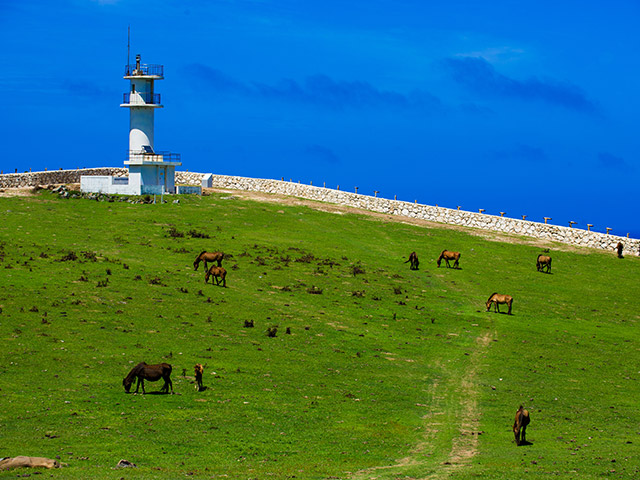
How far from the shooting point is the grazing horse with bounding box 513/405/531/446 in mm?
27000

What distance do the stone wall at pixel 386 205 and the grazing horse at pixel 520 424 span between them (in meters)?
60.0

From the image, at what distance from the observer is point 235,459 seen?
24.5m

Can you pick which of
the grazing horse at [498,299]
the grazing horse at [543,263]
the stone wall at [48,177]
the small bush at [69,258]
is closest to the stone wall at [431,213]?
the stone wall at [48,177]

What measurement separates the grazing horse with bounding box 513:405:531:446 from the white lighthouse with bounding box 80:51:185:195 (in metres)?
67.6

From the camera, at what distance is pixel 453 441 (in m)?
28.1

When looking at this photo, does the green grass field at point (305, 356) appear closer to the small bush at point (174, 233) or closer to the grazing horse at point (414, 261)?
the small bush at point (174, 233)

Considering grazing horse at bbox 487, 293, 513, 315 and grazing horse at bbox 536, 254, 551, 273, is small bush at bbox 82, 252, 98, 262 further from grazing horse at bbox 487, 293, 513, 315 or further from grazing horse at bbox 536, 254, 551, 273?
grazing horse at bbox 536, 254, 551, 273

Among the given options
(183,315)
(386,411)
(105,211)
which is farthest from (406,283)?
(105,211)

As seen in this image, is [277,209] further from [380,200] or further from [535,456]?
[535,456]

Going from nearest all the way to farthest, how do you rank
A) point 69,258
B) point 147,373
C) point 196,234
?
point 147,373, point 69,258, point 196,234

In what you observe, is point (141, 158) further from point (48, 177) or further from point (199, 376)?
point (199, 376)

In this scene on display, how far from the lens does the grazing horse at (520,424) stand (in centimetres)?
2700

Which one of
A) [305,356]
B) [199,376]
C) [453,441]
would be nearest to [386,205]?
[305,356]

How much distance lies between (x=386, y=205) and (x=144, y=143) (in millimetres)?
28340
